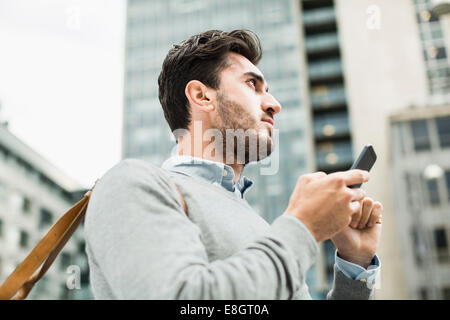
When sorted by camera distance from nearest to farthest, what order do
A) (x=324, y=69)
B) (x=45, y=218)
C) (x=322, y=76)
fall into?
(x=45, y=218) < (x=322, y=76) < (x=324, y=69)

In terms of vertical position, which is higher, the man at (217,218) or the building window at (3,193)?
the building window at (3,193)

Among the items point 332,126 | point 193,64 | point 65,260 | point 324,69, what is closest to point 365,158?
point 193,64

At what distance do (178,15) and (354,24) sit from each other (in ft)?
56.1

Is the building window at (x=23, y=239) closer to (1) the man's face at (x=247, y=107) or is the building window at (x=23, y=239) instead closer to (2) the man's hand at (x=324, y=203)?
(1) the man's face at (x=247, y=107)

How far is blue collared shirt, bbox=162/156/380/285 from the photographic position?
153 cm

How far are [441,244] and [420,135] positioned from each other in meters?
5.51

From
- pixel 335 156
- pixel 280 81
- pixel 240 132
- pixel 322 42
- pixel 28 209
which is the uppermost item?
pixel 322 42

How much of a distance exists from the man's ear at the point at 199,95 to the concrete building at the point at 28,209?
30346 mm

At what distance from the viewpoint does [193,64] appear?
73.2 inches

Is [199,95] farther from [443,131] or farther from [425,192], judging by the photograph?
[443,131]

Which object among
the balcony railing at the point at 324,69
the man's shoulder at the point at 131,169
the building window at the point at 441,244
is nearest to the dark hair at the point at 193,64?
the man's shoulder at the point at 131,169

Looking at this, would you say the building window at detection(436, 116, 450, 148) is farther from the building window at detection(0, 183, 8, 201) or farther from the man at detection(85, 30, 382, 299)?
the building window at detection(0, 183, 8, 201)

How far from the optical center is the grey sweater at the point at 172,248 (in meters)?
1.00

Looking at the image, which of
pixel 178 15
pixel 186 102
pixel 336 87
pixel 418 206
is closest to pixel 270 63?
pixel 336 87
